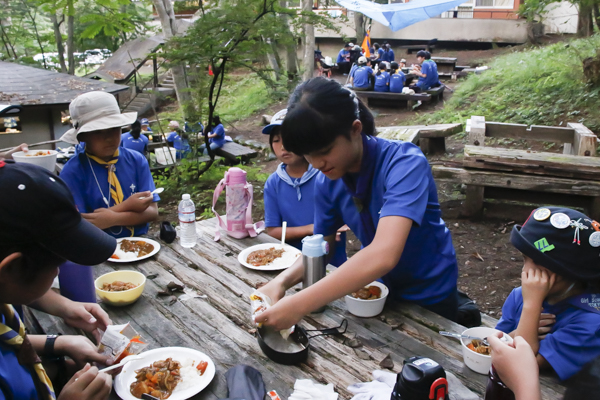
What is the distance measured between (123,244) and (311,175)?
137 cm

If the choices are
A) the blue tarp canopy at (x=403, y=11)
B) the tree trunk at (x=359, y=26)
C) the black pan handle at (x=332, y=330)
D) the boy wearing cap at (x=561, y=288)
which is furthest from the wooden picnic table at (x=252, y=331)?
the tree trunk at (x=359, y=26)

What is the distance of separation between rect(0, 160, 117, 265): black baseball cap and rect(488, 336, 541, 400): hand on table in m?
1.33

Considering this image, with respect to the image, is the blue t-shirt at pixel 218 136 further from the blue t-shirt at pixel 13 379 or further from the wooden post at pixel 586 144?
the blue t-shirt at pixel 13 379

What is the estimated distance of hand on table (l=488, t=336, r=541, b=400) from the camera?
1.37 m

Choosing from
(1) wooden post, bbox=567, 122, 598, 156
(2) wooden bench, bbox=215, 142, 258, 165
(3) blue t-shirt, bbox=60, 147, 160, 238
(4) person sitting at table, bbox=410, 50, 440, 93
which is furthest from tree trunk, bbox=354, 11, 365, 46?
(3) blue t-shirt, bbox=60, 147, 160, 238

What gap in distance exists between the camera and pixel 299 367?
1.74 metres

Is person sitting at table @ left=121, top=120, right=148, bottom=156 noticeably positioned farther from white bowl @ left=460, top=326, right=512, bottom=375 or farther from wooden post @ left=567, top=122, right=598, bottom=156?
white bowl @ left=460, top=326, right=512, bottom=375

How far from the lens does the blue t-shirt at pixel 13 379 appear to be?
120 cm

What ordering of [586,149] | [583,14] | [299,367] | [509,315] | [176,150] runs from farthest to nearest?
[583,14] < [176,150] < [586,149] < [509,315] < [299,367]

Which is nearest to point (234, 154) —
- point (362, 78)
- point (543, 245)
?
point (362, 78)

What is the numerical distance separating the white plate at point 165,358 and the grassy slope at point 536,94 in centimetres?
862

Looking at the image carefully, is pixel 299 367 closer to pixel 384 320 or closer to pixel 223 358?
pixel 223 358

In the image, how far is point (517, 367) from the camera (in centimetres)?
140

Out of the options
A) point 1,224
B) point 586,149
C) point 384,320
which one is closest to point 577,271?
point 384,320
